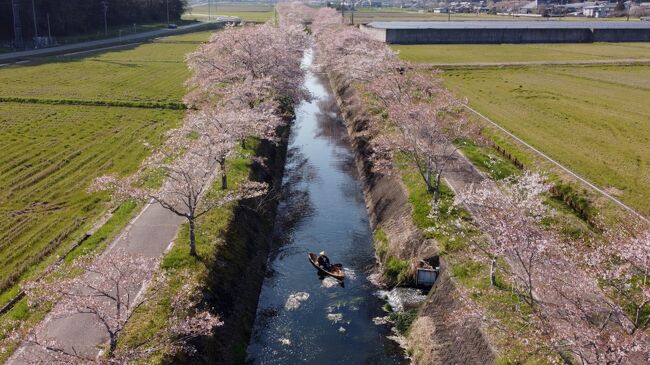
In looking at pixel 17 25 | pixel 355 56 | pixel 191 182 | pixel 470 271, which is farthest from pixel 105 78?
pixel 470 271

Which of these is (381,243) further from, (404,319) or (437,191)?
(404,319)

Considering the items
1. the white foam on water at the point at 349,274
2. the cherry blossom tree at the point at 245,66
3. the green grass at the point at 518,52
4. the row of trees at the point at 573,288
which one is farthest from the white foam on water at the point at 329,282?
the green grass at the point at 518,52

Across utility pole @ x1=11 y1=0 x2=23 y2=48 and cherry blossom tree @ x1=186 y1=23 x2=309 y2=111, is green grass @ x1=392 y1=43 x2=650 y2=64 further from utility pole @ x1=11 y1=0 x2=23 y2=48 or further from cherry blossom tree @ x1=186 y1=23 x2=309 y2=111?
utility pole @ x1=11 y1=0 x2=23 y2=48

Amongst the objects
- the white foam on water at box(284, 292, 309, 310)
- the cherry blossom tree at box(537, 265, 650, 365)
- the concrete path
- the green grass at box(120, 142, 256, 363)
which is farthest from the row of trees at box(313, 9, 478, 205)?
the concrete path

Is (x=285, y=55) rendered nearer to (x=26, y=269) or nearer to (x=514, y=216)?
(x=26, y=269)

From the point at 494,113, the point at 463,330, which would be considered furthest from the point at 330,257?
the point at 494,113
